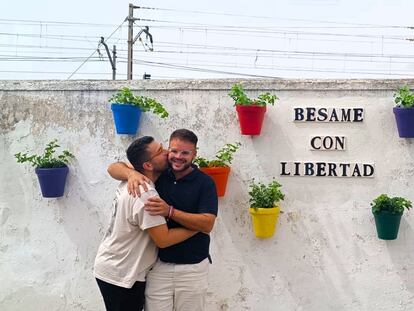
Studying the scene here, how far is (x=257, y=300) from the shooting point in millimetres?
2846

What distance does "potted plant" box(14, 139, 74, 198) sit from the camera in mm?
2807

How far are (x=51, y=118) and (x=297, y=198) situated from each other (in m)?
1.81

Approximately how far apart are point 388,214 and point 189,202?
1308mm

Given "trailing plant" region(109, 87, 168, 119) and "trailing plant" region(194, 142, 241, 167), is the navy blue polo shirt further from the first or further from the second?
"trailing plant" region(109, 87, 168, 119)

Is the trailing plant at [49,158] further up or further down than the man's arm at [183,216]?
further up

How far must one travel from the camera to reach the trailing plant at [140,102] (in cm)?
276

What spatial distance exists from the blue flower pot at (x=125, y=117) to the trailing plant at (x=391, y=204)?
65.0 inches

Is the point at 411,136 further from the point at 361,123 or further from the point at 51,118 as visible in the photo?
the point at 51,118

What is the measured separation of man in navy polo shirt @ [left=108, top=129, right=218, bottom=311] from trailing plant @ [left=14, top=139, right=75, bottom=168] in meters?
0.90

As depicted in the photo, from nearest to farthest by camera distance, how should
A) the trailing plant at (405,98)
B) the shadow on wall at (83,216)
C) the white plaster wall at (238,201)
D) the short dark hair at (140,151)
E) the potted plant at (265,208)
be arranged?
the short dark hair at (140,151) < the trailing plant at (405,98) < the potted plant at (265,208) < the white plaster wall at (238,201) < the shadow on wall at (83,216)

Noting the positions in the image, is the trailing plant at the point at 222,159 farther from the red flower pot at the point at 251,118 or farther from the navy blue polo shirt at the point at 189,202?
the navy blue polo shirt at the point at 189,202

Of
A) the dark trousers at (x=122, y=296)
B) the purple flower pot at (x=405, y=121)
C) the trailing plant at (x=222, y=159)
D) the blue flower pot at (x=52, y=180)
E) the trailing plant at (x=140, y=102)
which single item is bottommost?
the dark trousers at (x=122, y=296)

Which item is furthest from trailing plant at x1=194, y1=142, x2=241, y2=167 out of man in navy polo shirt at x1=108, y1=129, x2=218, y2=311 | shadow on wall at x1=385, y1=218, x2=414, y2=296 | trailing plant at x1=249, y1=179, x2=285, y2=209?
shadow on wall at x1=385, y1=218, x2=414, y2=296

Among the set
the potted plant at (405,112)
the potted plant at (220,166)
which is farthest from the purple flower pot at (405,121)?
the potted plant at (220,166)
